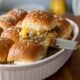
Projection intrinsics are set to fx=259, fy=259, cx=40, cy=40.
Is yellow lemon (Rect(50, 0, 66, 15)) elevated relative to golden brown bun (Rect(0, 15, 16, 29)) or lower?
lower

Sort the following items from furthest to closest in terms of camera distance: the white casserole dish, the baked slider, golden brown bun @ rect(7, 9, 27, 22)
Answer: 1. golden brown bun @ rect(7, 9, 27, 22)
2. the baked slider
3. the white casserole dish

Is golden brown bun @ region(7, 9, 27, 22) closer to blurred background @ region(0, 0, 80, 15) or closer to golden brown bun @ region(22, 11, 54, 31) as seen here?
golden brown bun @ region(22, 11, 54, 31)

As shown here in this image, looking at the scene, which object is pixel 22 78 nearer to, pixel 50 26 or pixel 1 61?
pixel 1 61

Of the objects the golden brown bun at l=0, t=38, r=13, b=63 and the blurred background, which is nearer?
the golden brown bun at l=0, t=38, r=13, b=63

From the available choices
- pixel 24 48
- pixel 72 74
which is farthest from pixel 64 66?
pixel 24 48

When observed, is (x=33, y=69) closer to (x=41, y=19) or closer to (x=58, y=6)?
(x=41, y=19)

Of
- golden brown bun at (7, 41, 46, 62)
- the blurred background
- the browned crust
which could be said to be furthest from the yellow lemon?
golden brown bun at (7, 41, 46, 62)
